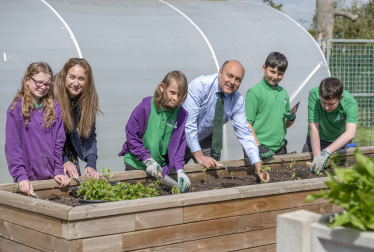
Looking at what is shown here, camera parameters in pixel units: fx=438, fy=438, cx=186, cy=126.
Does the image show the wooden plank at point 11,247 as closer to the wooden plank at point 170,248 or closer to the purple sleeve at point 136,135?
the wooden plank at point 170,248

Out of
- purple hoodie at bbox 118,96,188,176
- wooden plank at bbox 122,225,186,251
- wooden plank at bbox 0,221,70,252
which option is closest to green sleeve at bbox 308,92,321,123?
purple hoodie at bbox 118,96,188,176

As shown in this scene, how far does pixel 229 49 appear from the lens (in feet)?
20.0

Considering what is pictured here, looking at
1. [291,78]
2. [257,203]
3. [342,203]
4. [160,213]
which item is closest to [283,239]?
[342,203]

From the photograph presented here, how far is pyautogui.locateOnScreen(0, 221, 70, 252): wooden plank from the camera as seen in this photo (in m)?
2.43

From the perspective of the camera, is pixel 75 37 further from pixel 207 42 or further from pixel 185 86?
pixel 185 86

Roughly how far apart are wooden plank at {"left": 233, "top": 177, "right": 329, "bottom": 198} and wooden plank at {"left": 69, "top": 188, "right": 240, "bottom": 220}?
0.28 feet

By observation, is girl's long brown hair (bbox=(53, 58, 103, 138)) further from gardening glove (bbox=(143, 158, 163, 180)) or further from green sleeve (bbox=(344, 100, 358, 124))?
green sleeve (bbox=(344, 100, 358, 124))

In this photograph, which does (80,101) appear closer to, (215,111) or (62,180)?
(62,180)

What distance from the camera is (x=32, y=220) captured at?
260cm

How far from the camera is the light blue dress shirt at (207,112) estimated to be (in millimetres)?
3730

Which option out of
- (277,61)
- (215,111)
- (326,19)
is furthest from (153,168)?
(326,19)

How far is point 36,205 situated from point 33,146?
2.18 ft

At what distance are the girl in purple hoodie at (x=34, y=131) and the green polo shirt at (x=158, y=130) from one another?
66 cm

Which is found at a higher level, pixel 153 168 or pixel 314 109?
pixel 314 109
